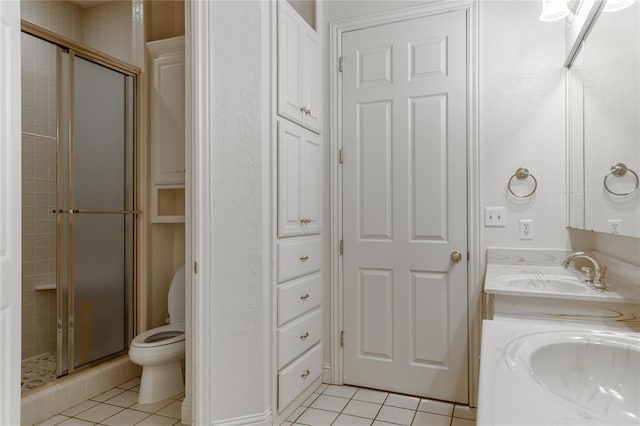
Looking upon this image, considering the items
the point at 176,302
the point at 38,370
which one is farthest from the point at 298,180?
the point at 38,370

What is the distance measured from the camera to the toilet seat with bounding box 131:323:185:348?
2393 mm

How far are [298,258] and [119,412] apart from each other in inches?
51.3

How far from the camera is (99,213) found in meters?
2.59

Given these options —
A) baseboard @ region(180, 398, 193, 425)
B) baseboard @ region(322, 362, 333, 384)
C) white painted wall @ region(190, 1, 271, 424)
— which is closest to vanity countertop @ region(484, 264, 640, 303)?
white painted wall @ region(190, 1, 271, 424)

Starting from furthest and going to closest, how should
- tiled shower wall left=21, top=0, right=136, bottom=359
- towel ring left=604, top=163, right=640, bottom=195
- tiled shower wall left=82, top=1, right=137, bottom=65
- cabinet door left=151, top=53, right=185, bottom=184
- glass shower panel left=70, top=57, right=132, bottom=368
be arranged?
tiled shower wall left=82, top=1, right=137, bottom=65, cabinet door left=151, top=53, right=185, bottom=184, tiled shower wall left=21, top=0, right=136, bottom=359, glass shower panel left=70, top=57, right=132, bottom=368, towel ring left=604, top=163, right=640, bottom=195

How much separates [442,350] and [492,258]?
2.02 ft

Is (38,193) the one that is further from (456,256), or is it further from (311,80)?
(456,256)

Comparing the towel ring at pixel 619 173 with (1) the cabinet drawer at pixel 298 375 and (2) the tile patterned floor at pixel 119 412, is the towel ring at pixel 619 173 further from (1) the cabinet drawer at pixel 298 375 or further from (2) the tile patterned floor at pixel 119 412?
(2) the tile patterned floor at pixel 119 412

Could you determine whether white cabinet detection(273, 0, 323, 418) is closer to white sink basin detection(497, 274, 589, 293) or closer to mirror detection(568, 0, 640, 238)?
white sink basin detection(497, 274, 589, 293)

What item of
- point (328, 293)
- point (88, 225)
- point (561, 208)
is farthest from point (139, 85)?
point (561, 208)

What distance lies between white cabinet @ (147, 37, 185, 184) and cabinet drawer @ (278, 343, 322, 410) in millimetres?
1407

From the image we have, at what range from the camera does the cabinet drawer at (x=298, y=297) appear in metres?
2.13

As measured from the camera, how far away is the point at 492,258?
229 cm

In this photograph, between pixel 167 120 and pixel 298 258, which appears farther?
pixel 167 120
